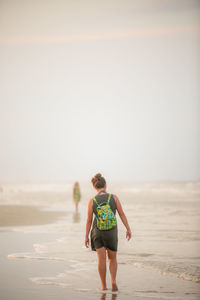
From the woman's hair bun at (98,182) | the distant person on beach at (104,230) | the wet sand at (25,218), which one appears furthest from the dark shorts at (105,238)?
the wet sand at (25,218)

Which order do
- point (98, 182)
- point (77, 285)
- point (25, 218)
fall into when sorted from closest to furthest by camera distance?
1. point (98, 182)
2. point (77, 285)
3. point (25, 218)

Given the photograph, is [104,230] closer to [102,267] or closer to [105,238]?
[105,238]

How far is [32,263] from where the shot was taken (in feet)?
24.8

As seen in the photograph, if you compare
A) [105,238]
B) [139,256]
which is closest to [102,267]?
[105,238]

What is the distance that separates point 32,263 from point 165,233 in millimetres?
5538

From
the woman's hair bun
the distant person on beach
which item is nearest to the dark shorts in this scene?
the distant person on beach

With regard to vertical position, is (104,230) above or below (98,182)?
below

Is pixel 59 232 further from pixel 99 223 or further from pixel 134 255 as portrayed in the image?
pixel 99 223

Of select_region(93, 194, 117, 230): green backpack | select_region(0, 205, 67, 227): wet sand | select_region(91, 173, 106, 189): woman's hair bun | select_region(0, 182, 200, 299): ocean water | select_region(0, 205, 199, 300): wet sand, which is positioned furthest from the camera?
select_region(0, 205, 67, 227): wet sand

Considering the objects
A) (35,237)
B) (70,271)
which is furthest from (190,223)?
(70,271)

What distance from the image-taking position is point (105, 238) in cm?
581

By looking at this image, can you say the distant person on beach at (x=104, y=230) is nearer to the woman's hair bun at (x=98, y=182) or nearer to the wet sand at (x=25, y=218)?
the woman's hair bun at (x=98, y=182)

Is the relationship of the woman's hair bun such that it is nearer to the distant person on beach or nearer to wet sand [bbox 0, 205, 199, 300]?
the distant person on beach

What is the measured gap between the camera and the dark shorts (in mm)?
5801
